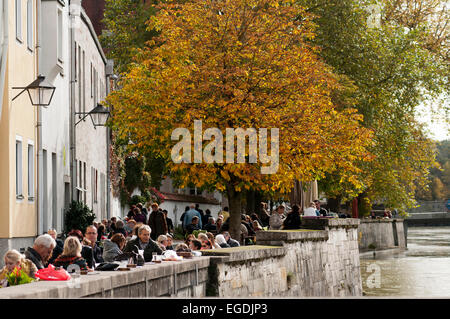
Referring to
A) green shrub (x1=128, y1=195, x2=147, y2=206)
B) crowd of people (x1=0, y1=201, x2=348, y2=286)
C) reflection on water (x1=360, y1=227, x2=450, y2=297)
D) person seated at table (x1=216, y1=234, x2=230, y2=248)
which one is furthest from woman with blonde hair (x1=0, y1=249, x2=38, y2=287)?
green shrub (x1=128, y1=195, x2=147, y2=206)

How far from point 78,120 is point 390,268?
2247 centimetres

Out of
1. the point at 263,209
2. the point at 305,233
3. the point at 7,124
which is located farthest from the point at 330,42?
the point at 7,124

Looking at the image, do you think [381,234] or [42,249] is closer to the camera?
[42,249]

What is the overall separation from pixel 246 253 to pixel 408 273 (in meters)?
28.2

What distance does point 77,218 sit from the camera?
2373 centimetres

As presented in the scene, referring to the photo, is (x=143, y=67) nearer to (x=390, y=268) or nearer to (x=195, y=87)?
(x=195, y=87)

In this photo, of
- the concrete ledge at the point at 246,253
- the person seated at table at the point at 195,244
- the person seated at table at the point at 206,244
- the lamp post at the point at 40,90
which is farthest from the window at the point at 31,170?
the concrete ledge at the point at 246,253

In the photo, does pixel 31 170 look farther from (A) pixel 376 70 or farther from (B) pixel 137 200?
(A) pixel 376 70

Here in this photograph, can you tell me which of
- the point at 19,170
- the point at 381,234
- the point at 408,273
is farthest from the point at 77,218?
the point at 381,234

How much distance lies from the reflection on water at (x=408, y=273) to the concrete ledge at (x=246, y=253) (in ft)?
37.2

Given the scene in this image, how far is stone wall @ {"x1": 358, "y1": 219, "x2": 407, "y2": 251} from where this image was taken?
5091cm

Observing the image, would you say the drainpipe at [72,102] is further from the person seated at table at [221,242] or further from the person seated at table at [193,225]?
the person seated at table at [221,242]

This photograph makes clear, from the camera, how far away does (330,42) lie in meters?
35.0

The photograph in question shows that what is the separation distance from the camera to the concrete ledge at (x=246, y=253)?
14164 mm
